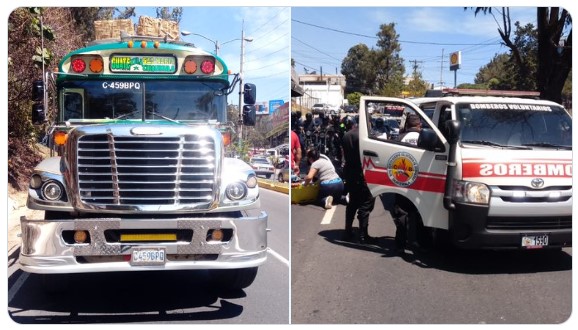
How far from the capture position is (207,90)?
5.86 m

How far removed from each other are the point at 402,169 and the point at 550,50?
2443 mm

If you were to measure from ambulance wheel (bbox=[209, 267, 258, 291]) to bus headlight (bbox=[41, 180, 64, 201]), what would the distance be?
1629 millimetres

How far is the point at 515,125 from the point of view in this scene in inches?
246

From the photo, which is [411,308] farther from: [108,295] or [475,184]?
[108,295]

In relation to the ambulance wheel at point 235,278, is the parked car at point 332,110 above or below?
above

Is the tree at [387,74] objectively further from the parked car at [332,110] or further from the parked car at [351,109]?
the parked car at [332,110]

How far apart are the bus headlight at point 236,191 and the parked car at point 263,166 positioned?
49cm

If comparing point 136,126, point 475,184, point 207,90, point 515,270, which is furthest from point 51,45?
point 515,270

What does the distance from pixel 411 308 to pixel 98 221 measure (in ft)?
8.84

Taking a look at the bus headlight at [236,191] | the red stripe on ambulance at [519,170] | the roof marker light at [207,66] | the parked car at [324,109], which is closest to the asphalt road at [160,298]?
the bus headlight at [236,191]

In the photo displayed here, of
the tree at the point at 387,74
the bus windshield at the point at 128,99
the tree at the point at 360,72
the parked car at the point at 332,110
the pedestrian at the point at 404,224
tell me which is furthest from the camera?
the parked car at the point at 332,110

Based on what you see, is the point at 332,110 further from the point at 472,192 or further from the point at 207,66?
the point at 472,192

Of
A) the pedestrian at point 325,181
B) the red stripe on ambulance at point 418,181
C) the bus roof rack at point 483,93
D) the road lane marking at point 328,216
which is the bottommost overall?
the road lane marking at point 328,216

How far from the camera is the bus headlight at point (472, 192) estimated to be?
5.51 m
